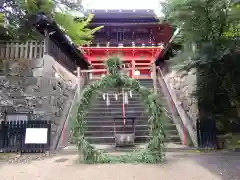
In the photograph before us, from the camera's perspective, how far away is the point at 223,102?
8016mm

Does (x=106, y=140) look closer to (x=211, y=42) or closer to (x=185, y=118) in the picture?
(x=185, y=118)

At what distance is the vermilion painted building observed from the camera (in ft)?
59.0

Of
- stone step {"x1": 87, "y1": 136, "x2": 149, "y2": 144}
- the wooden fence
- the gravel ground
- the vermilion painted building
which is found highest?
the vermilion painted building

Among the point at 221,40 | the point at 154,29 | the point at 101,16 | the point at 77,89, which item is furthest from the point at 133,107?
the point at 101,16

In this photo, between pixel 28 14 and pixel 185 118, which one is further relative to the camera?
pixel 185 118

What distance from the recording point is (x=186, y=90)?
913 centimetres

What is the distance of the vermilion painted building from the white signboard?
11.2 meters

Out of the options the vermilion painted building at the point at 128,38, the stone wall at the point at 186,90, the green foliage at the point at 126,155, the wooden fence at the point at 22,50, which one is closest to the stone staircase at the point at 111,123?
the stone wall at the point at 186,90

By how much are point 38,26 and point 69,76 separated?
11.0 ft

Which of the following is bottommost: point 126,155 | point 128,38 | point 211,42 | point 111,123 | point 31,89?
point 126,155

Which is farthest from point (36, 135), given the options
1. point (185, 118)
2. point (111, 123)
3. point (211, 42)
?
point (211, 42)

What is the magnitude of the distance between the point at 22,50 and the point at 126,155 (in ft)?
18.0

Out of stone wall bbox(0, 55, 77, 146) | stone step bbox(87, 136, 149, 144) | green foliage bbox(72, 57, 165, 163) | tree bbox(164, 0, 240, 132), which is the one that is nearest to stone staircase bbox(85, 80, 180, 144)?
stone step bbox(87, 136, 149, 144)

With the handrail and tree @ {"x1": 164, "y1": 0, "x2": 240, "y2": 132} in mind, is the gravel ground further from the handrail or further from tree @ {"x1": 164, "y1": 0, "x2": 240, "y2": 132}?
tree @ {"x1": 164, "y1": 0, "x2": 240, "y2": 132}
